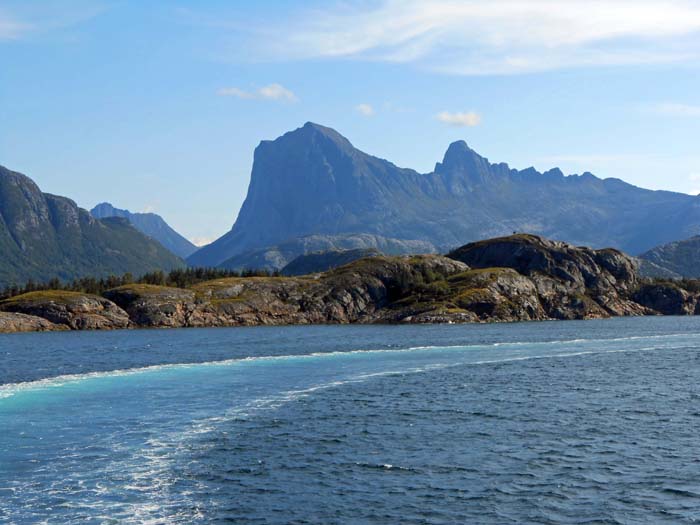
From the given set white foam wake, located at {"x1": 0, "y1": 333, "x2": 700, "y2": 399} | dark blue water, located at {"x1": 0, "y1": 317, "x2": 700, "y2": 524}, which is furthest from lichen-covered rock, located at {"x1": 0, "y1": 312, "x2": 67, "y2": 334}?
white foam wake, located at {"x1": 0, "y1": 333, "x2": 700, "y2": 399}

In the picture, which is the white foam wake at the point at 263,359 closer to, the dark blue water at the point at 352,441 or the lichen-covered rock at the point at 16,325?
the dark blue water at the point at 352,441

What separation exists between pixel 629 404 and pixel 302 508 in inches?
1605

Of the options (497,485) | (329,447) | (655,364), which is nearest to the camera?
(497,485)

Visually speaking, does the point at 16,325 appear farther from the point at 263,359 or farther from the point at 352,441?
the point at 352,441

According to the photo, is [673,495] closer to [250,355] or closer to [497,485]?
[497,485]

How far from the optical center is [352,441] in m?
54.8

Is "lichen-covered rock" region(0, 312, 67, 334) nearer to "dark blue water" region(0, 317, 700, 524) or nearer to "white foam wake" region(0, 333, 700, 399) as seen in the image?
"dark blue water" region(0, 317, 700, 524)

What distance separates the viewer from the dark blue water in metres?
39.1

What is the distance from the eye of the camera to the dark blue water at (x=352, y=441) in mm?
39062

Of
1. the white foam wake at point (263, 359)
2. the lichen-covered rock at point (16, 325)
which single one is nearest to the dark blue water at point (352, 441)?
the white foam wake at point (263, 359)

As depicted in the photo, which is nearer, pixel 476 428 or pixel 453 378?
pixel 476 428

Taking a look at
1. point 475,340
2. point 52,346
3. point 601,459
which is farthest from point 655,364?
point 52,346

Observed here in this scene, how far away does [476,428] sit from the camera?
5884 centimetres

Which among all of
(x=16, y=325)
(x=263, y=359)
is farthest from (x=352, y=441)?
(x=16, y=325)
